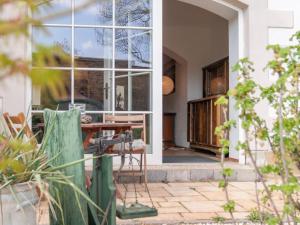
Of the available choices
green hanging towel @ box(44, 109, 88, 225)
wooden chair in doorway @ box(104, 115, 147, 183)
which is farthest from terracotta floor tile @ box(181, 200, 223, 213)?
green hanging towel @ box(44, 109, 88, 225)

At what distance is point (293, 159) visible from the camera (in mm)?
1617

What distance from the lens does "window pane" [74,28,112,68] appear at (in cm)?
531

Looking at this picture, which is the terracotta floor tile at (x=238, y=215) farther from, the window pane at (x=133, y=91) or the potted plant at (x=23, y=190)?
the window pane at (x=133, y=91)

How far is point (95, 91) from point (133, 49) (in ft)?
2.46

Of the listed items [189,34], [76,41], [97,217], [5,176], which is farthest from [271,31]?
[5,176]

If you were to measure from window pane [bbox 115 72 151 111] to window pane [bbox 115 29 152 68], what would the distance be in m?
0.13

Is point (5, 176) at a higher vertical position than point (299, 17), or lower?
lower

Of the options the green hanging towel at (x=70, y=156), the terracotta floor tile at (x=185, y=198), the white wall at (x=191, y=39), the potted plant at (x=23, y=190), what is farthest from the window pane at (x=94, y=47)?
the potted plant at (x=23, y=190)

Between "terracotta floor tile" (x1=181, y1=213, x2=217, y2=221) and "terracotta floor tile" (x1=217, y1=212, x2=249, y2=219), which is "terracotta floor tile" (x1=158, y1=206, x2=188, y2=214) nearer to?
"terracotta floor tile" (x1=181, y1=213, x2=217, y2=221)

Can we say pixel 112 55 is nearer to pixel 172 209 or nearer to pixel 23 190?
pixel 172 209

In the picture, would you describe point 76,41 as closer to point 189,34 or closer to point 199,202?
point 199,202

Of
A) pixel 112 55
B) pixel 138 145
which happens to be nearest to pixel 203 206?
pixel 138 145

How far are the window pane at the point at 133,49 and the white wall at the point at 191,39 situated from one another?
2.97m

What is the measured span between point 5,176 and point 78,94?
136 inches
